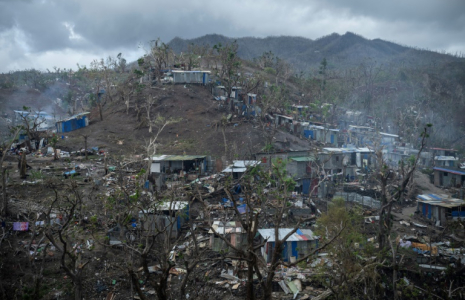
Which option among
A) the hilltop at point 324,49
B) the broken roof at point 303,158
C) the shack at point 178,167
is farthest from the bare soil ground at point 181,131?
the hilltop at point 324,49

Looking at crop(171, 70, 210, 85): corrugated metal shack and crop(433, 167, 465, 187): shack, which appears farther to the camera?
crop(171, 70, 210, 85): corrugated metal shack

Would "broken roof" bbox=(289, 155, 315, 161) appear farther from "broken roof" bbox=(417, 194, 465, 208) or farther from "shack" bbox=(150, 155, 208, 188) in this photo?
"broken roof" bbox=(417, 194, 465, 208)

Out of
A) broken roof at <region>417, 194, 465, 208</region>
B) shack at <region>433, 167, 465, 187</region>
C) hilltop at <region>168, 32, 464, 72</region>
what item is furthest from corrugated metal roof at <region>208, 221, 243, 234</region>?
hilltop at <region>168, 32, 464, 72</region>

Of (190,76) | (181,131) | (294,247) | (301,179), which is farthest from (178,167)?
(190,76)

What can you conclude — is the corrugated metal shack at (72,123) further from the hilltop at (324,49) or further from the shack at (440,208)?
the hilltop at (324,49)


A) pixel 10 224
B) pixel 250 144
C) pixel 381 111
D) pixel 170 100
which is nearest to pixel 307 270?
pixel 10 224

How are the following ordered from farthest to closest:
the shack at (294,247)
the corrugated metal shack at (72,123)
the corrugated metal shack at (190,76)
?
the corrugated metal shack at (190,76) → the corrugated metal shack at (72,123) → the shack at (294,247)

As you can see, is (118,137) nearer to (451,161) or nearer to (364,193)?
(364,193)
